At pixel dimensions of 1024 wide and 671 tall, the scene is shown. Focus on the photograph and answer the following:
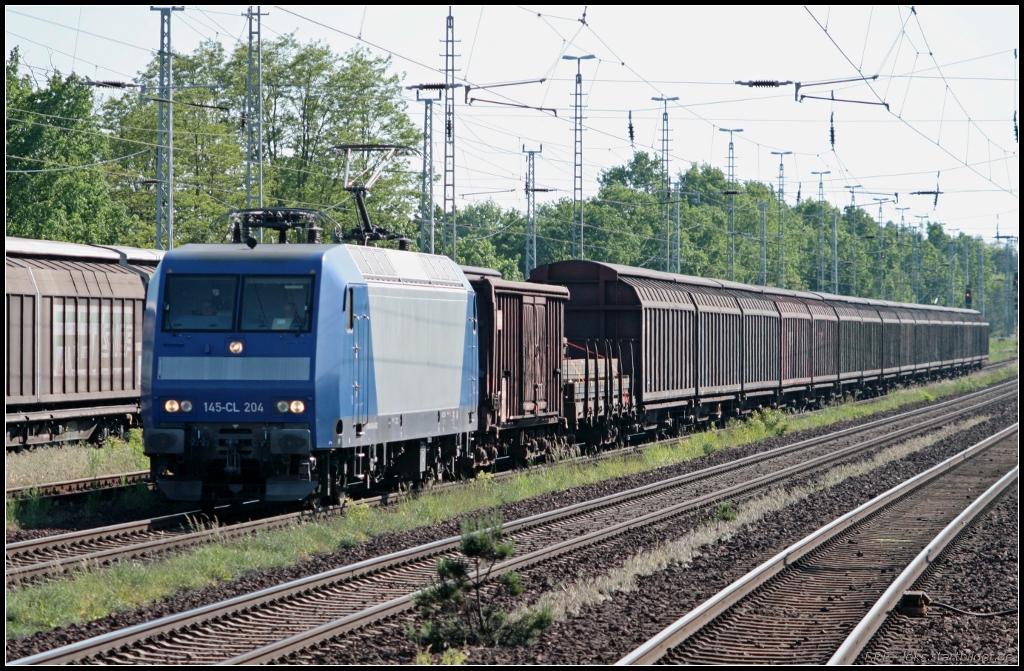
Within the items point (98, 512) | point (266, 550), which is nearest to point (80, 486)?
point (98, 512)

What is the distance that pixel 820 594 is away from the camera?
11414 mm

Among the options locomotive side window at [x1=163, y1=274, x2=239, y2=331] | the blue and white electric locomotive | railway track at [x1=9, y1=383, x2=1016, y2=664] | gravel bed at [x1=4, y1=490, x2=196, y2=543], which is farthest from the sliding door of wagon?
locomotive side window at [x1=163, y1=274, x2=239, y2=331]

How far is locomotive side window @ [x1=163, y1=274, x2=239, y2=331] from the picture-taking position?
46.5ft

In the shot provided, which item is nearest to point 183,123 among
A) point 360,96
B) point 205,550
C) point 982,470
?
point 360,96

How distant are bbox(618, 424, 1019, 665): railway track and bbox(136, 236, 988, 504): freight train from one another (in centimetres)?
558

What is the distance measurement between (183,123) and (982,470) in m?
41.5

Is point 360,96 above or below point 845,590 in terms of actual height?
above

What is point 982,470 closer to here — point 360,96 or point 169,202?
point 169,202

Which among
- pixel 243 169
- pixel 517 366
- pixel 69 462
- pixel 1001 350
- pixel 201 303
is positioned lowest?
pixel 1001 350

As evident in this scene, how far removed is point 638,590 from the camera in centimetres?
1128

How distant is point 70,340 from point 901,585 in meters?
14.6

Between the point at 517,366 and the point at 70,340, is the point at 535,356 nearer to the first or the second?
the point at 517,366

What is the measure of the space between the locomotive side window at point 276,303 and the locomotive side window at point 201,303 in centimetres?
19

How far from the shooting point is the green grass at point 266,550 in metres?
9.80
